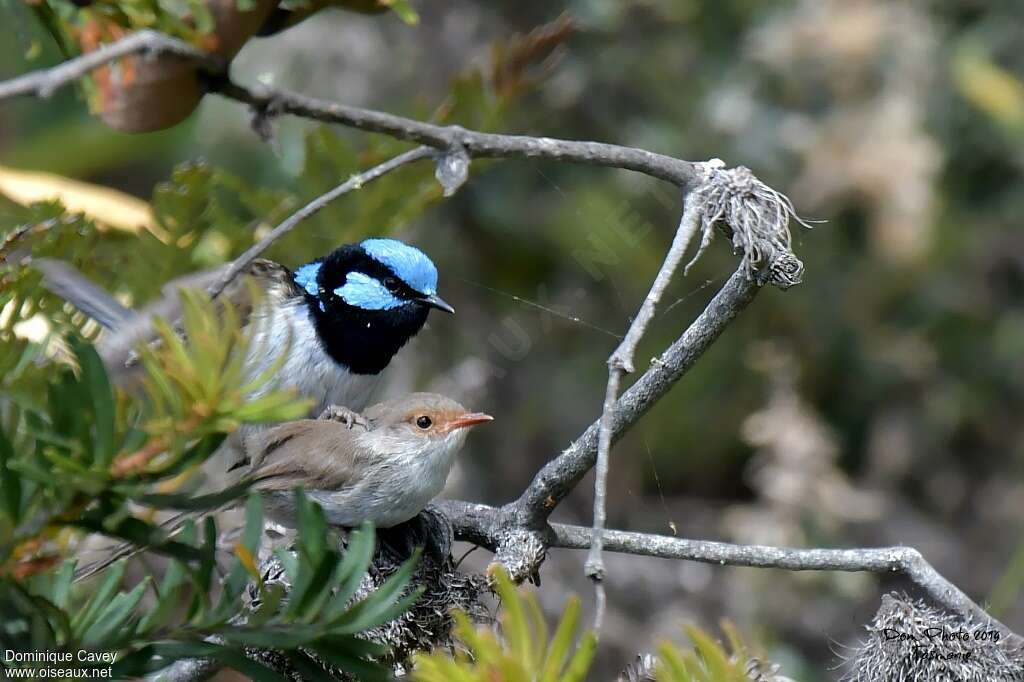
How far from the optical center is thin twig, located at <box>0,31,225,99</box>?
3.92 feet

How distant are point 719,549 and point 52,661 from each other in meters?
0.94

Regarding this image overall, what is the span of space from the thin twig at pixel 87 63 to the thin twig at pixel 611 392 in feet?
2.15

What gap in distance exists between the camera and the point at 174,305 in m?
2.06

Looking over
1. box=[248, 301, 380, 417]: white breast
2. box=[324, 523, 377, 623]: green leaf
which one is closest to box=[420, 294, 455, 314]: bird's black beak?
box=[248, 301, 380, 417]: white breast

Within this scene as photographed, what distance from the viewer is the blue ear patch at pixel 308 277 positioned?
2787mm

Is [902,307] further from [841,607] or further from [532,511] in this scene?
[532,511]

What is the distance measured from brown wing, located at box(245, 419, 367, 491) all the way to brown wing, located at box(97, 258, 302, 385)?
0.82 ft

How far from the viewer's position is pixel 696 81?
459cm

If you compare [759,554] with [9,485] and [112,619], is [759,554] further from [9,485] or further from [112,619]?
[9,485]

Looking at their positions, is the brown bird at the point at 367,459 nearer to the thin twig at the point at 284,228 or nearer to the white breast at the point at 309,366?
the white breast at the point at 309,366

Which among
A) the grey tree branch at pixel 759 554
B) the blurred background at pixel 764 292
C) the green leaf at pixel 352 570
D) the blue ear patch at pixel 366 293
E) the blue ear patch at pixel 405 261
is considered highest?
the green leaf at pixel 352 570

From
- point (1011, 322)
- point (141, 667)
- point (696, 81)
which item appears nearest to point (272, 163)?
point (696, 81)

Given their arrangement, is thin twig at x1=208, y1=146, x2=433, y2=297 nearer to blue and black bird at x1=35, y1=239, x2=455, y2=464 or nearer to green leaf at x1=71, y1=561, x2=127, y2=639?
green leaf at x1=71, y1=561, x2=127, y2=639

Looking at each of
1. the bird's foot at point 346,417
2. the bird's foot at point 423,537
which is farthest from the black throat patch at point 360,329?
the bird's foot at point 423,537
